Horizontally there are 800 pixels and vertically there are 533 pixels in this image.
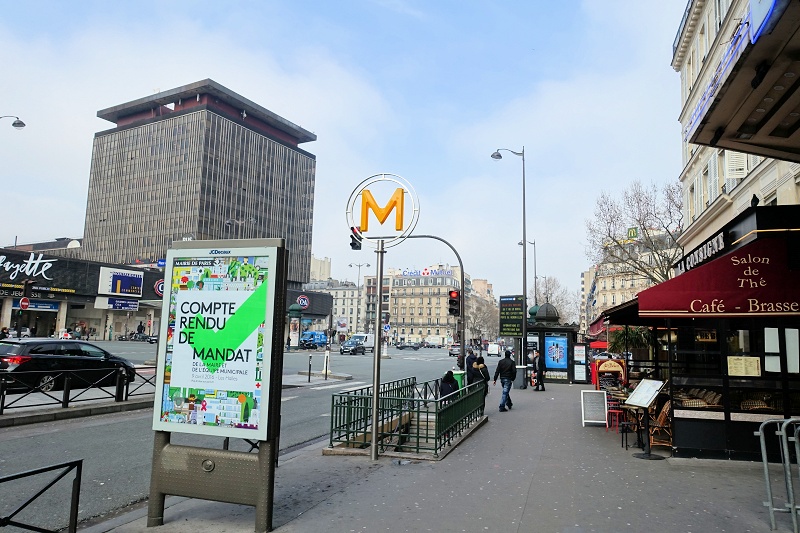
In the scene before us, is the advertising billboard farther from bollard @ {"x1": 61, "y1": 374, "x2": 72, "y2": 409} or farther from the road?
the road

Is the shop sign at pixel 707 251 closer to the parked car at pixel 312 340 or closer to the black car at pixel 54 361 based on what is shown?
the black car at pixel 54 361

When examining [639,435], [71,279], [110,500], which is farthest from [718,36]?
[71,279]

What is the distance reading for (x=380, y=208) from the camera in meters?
9.34

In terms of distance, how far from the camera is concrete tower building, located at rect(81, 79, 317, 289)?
341 feet

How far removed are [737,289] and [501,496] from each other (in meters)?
4.85

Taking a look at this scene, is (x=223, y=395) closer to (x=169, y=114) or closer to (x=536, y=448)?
(x=536, y=448)

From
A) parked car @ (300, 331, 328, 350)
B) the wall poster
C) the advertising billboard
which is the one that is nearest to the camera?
the wall poster

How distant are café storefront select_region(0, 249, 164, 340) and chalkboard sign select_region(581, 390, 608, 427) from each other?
139 ft

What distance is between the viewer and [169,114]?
107562 millimetres

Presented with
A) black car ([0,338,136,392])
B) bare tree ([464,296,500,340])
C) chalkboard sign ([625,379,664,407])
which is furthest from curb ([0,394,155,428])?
bare tree ([464,296,500,340])

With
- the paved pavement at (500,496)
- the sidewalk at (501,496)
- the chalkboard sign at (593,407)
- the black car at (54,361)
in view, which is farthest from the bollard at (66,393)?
the chalkboard sign at (593,407)

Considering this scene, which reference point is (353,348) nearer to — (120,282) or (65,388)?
(120,282)

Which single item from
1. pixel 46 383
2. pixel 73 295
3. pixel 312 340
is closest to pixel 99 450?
pixel 46 383

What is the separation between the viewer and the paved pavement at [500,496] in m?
5.82
